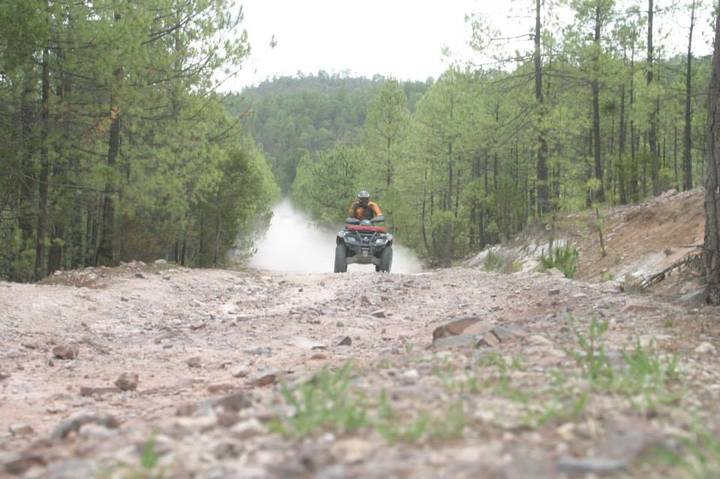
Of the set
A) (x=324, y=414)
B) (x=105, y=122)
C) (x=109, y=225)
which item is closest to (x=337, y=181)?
(x=109, y=225)

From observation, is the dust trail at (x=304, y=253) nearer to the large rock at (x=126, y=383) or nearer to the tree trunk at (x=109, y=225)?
the tree trunk at (x=109, y=225)

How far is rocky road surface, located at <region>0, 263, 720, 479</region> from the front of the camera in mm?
2318

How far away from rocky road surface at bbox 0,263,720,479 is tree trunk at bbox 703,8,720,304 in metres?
0.43

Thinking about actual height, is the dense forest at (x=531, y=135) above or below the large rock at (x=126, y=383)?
above

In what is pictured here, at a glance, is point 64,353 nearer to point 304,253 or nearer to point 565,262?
point 565,262

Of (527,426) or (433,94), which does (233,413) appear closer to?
(527,426)

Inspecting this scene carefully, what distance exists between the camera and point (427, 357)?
4.54m

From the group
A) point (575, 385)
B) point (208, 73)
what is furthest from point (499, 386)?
point (208, 73)

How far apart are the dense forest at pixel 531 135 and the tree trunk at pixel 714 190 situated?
19.1ft

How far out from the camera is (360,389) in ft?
11.3

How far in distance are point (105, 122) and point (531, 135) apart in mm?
13854

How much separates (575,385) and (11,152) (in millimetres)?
12530

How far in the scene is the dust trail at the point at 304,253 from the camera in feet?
120

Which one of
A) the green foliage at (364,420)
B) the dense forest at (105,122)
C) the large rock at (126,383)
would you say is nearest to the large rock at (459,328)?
the large rock at (126,383)
